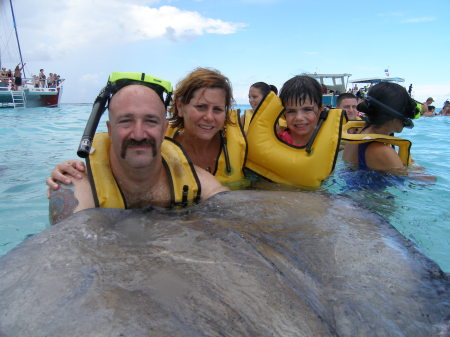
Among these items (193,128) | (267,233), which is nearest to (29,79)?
(193,128)

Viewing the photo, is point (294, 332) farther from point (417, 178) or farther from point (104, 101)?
point (417, 178)

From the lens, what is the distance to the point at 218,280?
1.62 m

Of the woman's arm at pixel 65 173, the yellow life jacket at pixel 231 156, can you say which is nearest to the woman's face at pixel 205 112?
the yellow life jacket at pixel 231 156

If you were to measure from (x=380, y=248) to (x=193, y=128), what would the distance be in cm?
240

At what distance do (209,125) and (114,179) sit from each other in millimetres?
1282

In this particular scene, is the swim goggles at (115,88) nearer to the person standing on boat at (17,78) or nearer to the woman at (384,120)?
the woman at (384,120)

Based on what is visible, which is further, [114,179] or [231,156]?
[231,156]

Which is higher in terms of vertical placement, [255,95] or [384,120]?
[255,95]

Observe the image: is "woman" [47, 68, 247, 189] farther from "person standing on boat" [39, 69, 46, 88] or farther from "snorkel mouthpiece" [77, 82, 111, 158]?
"person standing on boat" [39, 69, 46, 88]

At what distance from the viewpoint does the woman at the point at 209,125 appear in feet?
12.6

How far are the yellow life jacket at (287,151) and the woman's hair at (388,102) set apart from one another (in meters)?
0.49

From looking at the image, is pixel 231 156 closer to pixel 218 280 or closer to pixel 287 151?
pixel 287 151

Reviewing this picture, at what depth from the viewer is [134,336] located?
123 cm

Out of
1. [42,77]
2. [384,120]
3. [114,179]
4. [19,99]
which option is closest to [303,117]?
[384,120]
